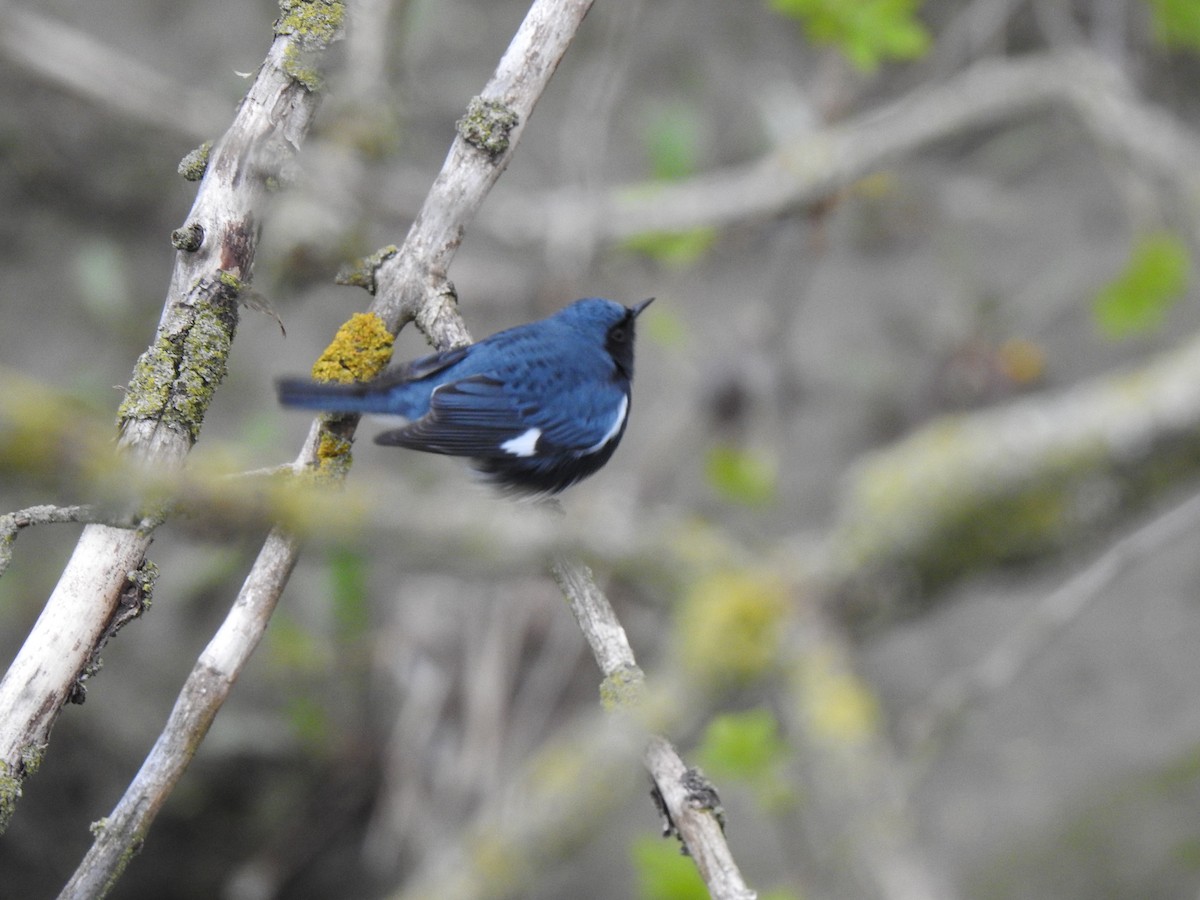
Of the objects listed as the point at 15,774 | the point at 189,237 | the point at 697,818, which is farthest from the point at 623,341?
the point at 15,774

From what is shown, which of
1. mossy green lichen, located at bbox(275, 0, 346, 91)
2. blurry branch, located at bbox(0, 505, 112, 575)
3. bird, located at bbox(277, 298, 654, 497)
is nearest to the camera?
blurry branch, located at bbox(0, 505, 112, 575)

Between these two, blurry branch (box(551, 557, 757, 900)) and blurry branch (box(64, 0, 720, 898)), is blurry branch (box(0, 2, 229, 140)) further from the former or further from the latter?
blurry branch (box(551, 557, 757, 900))

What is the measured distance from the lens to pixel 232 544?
46.3 inches

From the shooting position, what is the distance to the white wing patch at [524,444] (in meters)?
2.93

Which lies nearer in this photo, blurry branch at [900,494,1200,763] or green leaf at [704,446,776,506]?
blurry branch at [900,494,1200,763]

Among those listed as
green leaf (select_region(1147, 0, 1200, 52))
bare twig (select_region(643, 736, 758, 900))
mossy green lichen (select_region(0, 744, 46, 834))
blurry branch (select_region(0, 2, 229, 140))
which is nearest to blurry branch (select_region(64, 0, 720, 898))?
mossy green lichen (select_region(0, 744, 46, 834))

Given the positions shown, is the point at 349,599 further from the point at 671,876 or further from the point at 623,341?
the point at 671,876

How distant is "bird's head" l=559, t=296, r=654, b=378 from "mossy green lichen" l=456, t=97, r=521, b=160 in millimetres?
1026

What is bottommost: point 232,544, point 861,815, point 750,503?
point 861,815

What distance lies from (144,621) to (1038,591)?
3927 millimetres

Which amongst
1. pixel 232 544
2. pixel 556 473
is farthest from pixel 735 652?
pixel 232 544

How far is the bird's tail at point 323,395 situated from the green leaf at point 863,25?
2.30 metres

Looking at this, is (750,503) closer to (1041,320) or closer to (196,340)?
(1041,320)

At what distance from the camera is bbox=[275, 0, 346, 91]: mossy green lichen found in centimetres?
203
